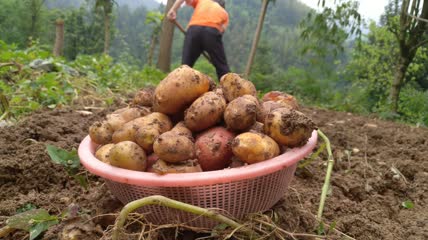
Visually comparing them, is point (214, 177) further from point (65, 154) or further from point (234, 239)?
point (65, 154)

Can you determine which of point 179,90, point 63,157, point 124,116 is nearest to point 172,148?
point 179,90

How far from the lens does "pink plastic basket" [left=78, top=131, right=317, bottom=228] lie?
1163 millimetres

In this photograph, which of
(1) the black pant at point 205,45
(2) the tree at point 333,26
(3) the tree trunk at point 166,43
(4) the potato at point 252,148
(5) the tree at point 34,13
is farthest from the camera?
(5) the tree at point 34,13

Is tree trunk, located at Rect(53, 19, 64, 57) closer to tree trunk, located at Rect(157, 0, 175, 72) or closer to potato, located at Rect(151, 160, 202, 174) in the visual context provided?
tree trunk, located at Rect(157, 0, 175, 72)

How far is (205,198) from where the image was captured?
1226 mm

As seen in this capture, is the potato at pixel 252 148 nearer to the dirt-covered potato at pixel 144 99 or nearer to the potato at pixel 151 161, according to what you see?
the potato at pixel 151 161

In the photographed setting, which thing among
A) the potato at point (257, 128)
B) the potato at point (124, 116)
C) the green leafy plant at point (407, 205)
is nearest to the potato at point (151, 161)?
the potato at point (124, 116)

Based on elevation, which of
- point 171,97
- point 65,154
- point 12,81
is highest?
point 171,97

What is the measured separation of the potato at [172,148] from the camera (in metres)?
1.21

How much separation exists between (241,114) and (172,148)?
0.26 m

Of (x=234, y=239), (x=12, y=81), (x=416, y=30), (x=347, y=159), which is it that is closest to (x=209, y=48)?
(x=12, y=81)

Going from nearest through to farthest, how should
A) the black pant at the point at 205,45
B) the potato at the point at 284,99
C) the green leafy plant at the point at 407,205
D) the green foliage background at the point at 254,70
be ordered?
the potato at the point at 284,99 → the green leafy plant at the point at 407,205 → the green foliage background at the point at 254,70 → the black pant at the point at 205,45

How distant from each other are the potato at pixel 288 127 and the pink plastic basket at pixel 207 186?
0.12 feet

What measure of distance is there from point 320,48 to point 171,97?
8142 mm
